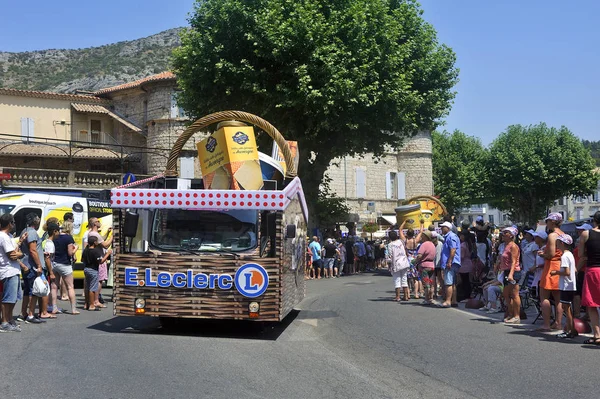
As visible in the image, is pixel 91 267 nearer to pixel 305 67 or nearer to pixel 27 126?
pixel 305 67

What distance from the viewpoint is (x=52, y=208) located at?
20.7m

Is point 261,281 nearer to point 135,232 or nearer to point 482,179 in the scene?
point 135,232

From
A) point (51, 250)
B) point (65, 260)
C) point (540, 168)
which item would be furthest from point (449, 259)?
point (540, 168)

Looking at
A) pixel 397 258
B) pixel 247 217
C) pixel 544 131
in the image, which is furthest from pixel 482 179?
pixel 247 217

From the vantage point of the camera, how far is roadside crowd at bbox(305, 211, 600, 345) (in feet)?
34.7

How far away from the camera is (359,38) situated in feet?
91.4

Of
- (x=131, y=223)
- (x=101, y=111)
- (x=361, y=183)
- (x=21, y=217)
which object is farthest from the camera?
(x=361, y=183)

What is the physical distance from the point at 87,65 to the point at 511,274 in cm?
10092

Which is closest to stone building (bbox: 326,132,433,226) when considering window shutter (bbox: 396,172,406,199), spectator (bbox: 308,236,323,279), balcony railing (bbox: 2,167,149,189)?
window shutter (bbox: 396,172,406,199)

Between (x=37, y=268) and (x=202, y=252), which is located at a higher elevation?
(x=202, y=252)

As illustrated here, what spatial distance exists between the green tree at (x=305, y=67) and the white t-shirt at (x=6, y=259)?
1702 cm

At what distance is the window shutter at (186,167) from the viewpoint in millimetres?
45875

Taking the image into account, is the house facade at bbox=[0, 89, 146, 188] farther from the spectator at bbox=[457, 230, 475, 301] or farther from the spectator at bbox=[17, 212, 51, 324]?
the spectator at bbox=[17, 212, 51, 324]

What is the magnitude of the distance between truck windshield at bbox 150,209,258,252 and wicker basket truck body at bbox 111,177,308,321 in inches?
0.6
